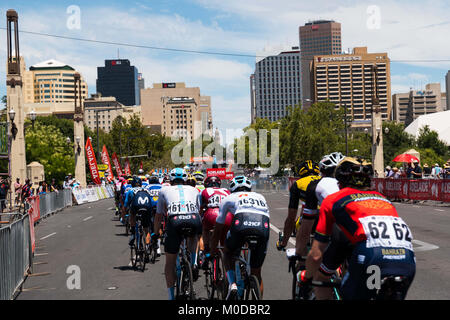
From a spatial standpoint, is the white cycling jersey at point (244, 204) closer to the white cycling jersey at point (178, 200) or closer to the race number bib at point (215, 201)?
the white cycling jersey at point (178, 200)

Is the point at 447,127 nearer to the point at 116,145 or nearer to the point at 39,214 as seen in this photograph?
the point at 116,145

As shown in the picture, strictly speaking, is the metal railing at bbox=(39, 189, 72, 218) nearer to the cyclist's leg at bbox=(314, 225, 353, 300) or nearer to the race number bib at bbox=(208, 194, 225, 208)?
the race number bib at bbox=(208, 194, 225, 208)

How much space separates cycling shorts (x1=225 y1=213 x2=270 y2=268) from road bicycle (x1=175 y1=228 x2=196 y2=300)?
97cm

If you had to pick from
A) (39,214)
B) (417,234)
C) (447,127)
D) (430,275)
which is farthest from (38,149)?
(447,127)

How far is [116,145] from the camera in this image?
90.3 m

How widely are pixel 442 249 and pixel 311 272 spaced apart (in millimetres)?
9600

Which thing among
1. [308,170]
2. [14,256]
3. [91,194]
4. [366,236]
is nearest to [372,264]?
[366,236]

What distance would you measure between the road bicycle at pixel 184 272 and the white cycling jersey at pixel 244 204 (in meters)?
0.94

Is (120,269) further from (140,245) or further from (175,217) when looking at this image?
(175,217)

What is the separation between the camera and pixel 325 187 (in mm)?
6730

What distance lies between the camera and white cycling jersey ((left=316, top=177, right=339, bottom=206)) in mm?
6691

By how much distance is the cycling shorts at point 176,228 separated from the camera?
7.77 m

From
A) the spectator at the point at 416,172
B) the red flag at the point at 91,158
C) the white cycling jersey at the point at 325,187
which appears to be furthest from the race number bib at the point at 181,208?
the red flag at the point at 91,158
